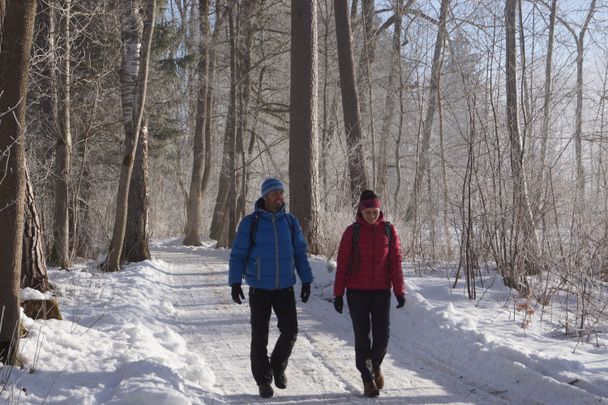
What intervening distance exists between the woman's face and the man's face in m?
0.80

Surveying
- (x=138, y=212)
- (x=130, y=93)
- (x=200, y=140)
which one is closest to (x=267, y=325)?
(x=130, y=93)

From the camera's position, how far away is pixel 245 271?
17.9ft

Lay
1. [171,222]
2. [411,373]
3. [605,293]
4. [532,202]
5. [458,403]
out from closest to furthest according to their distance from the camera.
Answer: [458,403]
[411,373]
[605,293]
[532,202]
[171,222]

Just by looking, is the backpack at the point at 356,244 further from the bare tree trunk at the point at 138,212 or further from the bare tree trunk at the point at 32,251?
the bare tree trunk at the point at 138,212

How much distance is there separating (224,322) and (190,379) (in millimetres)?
2806

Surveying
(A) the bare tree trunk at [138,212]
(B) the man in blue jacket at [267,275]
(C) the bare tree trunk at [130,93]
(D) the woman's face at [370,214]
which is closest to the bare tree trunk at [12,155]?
(B) the man in blue jacket at [267,275]

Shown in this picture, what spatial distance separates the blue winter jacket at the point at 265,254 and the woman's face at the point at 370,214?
2.42ft

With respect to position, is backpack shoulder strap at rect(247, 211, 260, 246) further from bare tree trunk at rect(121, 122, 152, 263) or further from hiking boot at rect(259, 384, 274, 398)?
bare tree trunk at rect(121, 122, 152, 263)

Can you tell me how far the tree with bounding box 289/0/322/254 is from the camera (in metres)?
13.4

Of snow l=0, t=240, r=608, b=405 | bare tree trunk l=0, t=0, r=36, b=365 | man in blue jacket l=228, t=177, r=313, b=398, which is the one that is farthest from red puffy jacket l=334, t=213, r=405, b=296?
bare tree trunk l=0, t=0, r=36, b=365

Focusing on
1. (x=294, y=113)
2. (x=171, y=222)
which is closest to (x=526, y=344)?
(x=294, y=113)

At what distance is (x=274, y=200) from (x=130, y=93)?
25.7 feet

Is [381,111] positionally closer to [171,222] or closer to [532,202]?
[171,222]

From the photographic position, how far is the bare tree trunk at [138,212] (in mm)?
14148
